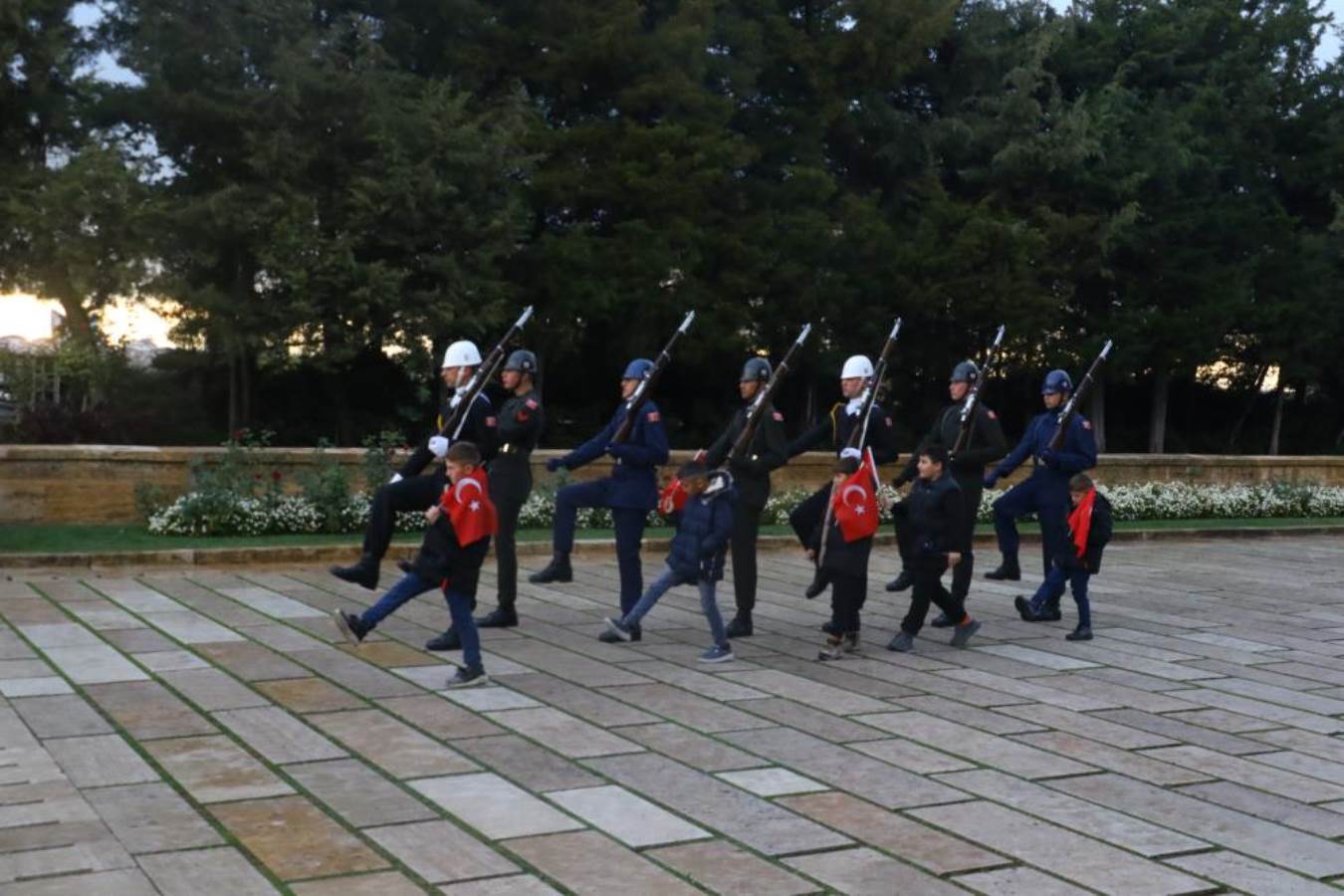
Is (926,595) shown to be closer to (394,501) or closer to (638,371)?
(638,371)

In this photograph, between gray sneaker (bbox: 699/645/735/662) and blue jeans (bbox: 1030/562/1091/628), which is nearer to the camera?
gray sneaker (bbox: 699/645/735/662)

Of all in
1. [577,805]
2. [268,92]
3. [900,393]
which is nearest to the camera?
[577,805]

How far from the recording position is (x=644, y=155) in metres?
28.8

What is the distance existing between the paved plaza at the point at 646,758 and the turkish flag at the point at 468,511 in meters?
0.85

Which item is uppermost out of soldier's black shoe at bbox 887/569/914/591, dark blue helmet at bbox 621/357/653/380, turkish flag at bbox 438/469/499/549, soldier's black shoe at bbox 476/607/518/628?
dark blue helmet at bbox 621/357/653/380

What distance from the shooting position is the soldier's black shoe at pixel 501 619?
1070 cm

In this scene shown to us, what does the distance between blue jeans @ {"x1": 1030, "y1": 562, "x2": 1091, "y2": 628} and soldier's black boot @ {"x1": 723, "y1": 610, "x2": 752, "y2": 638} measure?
7.46 feet

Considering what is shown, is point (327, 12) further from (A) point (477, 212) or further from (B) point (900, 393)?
(B) point (900, 393)

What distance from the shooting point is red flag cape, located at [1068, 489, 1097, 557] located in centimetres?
1088

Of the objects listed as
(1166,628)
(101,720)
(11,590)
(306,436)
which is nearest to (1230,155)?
(306,436)

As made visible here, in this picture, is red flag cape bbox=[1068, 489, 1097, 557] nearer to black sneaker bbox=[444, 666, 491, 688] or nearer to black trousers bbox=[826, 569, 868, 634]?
black trousers bbox=[826, 569, 868, 634]

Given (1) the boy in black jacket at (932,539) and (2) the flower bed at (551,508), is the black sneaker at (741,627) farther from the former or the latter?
(2) the flower bed at (551,508)

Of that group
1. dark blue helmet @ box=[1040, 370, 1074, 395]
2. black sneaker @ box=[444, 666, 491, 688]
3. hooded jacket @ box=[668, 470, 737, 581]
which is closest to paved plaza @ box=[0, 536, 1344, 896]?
black sneaker @ box=[444, 666, 491, 688]

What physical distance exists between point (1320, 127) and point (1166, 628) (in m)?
33.7
